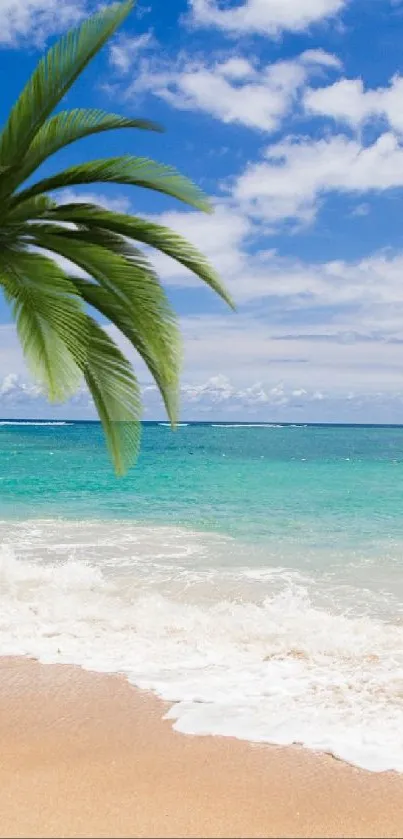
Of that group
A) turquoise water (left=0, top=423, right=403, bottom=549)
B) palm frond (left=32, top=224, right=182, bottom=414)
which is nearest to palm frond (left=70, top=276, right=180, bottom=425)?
palm frond (left=32, top=224, right=182, bottom=414)

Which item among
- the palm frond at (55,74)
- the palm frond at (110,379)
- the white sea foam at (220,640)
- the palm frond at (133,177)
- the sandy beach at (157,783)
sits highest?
the palm frond at (55,74)

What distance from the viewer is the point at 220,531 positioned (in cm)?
1630

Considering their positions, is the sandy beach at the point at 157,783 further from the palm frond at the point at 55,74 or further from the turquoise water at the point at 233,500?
the turquoise water at the point at 233,500

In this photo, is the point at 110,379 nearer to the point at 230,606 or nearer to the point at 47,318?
the point at 47,318

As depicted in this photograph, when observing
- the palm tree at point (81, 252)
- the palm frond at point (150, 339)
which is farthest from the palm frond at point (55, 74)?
the palm frond at point (150, 339)

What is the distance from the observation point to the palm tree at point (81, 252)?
536 centimetres

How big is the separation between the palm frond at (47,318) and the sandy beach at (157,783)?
224 cm

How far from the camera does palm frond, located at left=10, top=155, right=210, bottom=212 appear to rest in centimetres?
571

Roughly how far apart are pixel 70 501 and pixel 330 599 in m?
12.5

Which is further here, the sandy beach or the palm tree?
the palm tree

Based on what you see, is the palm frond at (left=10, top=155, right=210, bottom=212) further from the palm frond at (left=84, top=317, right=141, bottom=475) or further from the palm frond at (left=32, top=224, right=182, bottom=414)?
the palm frond at (left=84, top=317, right=141, bottom=475)

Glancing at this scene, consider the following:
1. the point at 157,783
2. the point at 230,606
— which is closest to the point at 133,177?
the point at 157,783

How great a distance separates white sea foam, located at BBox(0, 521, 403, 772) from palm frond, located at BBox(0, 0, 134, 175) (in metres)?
4.10

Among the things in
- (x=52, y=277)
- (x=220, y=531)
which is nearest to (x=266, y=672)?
(x=52, y=277)
